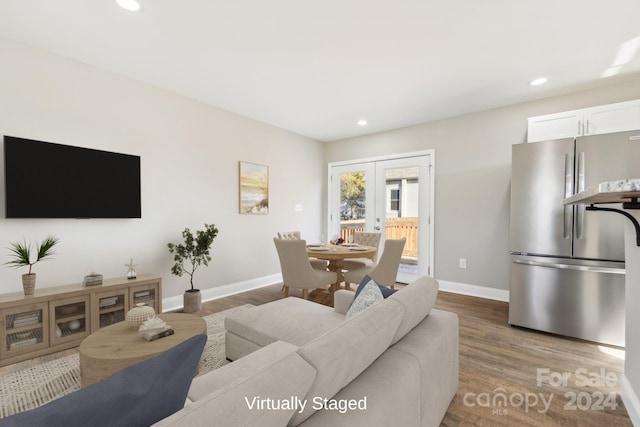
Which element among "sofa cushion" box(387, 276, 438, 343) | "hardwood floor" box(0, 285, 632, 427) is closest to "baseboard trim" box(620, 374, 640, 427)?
"hardwood floor" box(0, 285, 632, 427)

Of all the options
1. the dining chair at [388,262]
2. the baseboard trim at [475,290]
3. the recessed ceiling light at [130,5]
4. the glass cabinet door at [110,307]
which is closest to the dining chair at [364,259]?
the dining chair at [388,262]

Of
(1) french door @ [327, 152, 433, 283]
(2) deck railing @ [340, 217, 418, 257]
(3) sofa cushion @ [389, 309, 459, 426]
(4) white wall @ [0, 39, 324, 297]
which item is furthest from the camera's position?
(2) deck railing @ [340, 217, 418, 257]

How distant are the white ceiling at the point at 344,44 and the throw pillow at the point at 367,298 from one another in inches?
76.4

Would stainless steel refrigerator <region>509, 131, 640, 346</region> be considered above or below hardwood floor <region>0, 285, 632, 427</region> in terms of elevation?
above

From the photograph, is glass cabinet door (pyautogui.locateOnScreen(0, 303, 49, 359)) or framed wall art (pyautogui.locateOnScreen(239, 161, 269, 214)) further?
framed wall art (pyautogui.locateOnScreen(239, 161, 269, 214))

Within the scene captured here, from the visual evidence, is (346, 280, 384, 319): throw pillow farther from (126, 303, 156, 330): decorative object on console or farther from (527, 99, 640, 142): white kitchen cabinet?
(527, 99, 640, 142): white kitchen cabinet

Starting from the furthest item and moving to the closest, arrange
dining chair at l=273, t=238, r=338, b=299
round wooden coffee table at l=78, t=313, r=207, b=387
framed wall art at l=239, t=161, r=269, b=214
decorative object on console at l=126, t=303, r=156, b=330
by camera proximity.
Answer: framed wall art at l=239, t=161, r=269, b=214 < dining chair at l=273, t=238, r=338, b=299 < decorative object on console at l=126, t=303, r=156, b=330 < round wooden coffee table at l=78, t=313, r=207, b=387

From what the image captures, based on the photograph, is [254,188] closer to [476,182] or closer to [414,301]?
[476,182]

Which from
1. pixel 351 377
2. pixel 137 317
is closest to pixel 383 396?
pixel 351 377

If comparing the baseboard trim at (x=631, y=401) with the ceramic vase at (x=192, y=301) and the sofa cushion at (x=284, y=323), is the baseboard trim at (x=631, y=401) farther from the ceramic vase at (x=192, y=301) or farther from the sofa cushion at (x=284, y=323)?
the ceramic vase at (x=192, y=301)

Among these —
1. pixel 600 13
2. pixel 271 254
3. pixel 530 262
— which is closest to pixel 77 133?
pixel 271 254

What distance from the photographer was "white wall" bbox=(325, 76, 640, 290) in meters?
3.81

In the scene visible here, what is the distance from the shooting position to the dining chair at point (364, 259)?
397 centimetres

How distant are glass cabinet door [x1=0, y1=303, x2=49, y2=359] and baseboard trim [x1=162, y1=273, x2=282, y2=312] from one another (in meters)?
1.17
